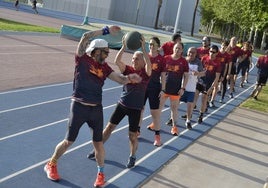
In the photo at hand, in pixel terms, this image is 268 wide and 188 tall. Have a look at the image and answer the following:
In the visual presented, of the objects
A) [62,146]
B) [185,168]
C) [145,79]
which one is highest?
[145,79]

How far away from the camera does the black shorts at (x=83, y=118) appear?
611cm

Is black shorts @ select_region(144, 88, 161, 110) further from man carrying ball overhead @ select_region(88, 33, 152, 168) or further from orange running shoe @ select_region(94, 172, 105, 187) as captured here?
orange running shoe @ select_region(94, 172, 105, 187)

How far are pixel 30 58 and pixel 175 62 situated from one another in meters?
9.36

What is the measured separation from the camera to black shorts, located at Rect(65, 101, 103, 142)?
20.0ft

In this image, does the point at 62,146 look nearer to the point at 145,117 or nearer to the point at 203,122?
the point at 145,117

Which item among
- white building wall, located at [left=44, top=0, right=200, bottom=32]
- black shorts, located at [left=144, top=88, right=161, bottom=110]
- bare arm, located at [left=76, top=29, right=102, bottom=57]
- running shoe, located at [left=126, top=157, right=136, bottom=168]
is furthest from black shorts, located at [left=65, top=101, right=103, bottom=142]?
white building wall, located at [left=44, top=0, right=200, bottom=32]

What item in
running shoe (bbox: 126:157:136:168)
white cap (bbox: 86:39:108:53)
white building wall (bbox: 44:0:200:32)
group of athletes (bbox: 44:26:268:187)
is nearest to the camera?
white cap (bbox: 86:39:108:53)

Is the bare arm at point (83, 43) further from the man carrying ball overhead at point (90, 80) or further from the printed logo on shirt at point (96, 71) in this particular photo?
the printed logo on shirt at point (96, 71)

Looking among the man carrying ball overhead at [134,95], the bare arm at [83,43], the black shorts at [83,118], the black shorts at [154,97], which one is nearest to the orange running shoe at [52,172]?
the black shorts at [83,118]

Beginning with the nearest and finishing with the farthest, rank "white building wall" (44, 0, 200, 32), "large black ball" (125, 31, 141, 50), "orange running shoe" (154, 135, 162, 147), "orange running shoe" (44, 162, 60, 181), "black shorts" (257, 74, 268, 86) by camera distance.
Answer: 1. "orange running shoe" (44, 162, 60, 181)
2. "large black ball" (125, 31, 141, 50)
3. "orange running shoe" (154, 135, 162, 147)
4. "black shorts" (257, 74, 268, 86)
5. "white building wall" (44, 0, 200, 32)

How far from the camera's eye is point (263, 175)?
8.27 metres

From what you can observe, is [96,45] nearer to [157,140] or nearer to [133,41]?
[133,41]

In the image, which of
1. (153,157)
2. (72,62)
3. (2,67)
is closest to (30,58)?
(72,62)

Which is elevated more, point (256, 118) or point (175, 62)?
point (175, 62)
